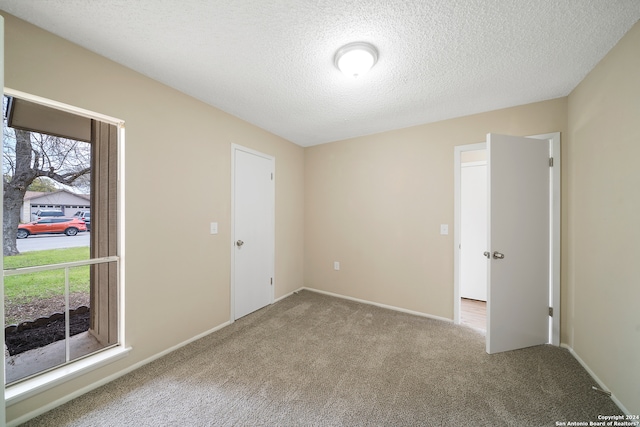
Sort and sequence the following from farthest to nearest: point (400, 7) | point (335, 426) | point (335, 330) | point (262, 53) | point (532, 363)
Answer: point (335, 330) < point (532, 363) < point (262, 53) < point (335, 426) < point (400, 7)

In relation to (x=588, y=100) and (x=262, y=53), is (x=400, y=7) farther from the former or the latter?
(x=588, y=100)

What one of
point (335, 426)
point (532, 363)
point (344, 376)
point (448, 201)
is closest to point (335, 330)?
point (344, 376)

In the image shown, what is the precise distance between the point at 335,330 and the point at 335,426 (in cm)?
113

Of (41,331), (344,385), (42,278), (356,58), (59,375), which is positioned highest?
(356,58)

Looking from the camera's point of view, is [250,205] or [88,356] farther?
[250,205]

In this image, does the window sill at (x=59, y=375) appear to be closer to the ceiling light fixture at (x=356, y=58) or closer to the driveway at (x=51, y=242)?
the driveway at (x=51, y=242)

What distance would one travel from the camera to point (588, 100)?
1.86 meters

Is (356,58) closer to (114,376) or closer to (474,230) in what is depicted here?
(114,376)

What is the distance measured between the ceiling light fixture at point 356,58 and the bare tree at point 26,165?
2.10 meters

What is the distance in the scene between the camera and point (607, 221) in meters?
1.63

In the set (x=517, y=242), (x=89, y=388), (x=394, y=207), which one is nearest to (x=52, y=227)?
(x=89, y=388)

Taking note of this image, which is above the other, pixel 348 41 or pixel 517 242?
pixel 348 41

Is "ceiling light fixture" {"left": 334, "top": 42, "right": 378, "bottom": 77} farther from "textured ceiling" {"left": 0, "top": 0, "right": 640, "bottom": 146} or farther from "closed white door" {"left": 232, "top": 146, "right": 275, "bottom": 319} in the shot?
"closed white door" {"left": 232, "top": 146, "right": 275, "bottom": 319}

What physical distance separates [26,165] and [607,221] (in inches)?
159
